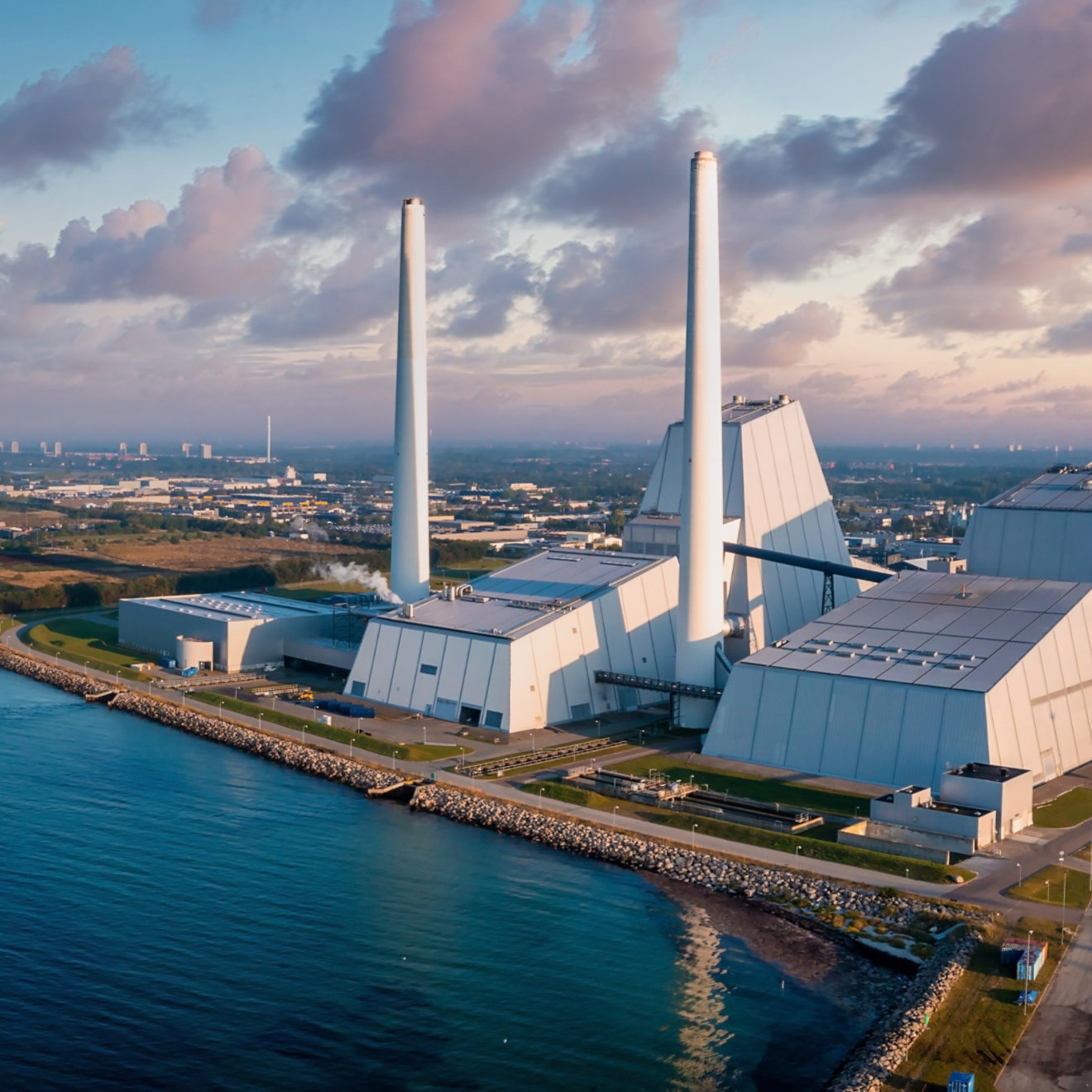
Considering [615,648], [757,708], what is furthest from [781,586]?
[757,708]

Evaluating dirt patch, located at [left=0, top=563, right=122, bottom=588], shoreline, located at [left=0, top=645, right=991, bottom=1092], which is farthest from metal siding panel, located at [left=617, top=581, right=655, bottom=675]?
dirt patch, located at [left=0, top=563, right=122, bottom=588]

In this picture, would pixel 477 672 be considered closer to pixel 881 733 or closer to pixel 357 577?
pixel 881 733

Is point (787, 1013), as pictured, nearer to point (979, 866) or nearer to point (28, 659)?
point (979, 866)

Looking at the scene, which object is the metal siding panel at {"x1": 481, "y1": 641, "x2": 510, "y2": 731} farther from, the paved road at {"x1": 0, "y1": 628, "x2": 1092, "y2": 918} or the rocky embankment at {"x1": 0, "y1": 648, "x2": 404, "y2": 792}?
the rocky embankment at {"x1": 0, "y1": 648, "x2": 404, "y2": 792}

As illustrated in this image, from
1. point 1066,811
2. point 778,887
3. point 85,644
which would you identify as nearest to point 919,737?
point 1066,811

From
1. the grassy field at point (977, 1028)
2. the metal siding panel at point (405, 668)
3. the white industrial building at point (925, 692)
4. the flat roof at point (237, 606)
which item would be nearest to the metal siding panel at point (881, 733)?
the white industrial building at point (925, 692)

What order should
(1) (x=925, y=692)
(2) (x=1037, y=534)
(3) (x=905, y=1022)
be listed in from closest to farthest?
(3) (x=905, y=1022) → (1) (x=925, y=692) → (2) (x=1037, y=534)

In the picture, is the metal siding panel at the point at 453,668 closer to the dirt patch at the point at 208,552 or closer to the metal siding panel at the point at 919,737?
the metal siding panel at the point at 919,737

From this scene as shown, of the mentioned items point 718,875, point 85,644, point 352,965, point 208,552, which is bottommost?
point 352,965
